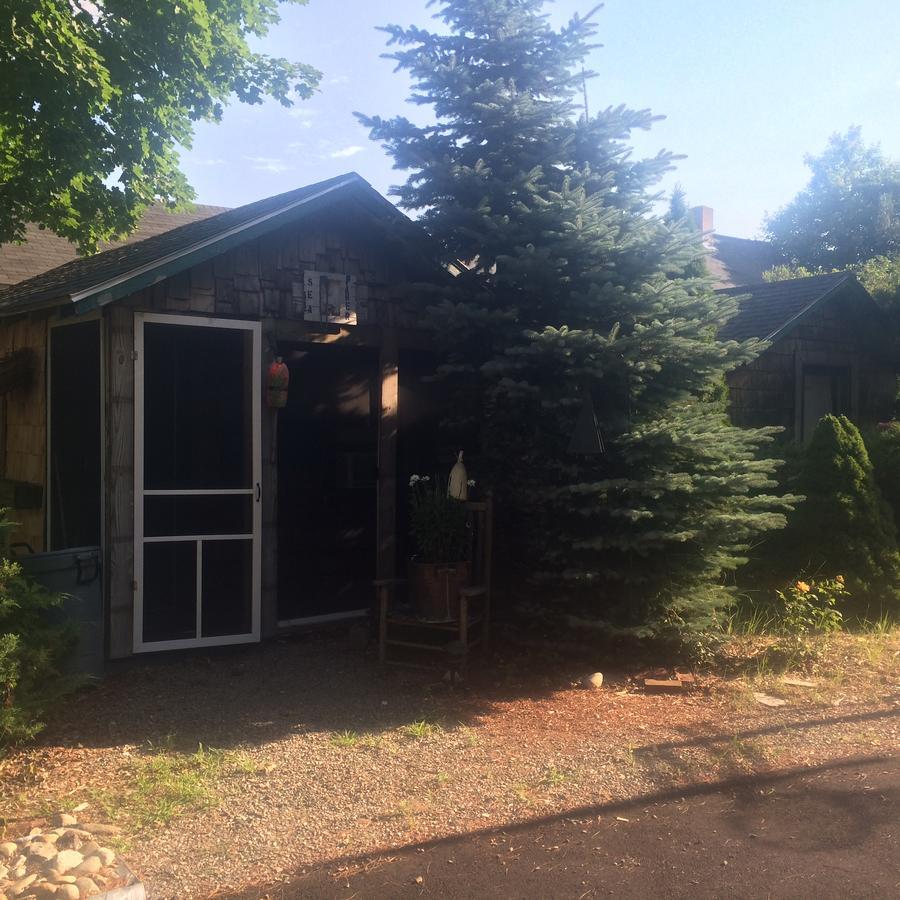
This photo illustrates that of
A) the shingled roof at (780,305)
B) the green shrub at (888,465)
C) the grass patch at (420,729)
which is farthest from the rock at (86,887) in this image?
the shingled roof at (780,305)

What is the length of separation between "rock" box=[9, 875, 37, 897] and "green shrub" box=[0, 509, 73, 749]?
4.20 ft

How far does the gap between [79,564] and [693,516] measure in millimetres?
4359

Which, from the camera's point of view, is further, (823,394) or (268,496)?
(823,394)

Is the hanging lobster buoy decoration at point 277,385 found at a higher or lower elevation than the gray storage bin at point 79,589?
higher

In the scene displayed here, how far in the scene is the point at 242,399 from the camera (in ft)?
24.9

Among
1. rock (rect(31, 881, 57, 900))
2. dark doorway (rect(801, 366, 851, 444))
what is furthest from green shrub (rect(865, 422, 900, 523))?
rock (rect(31, 881, 57, 900))

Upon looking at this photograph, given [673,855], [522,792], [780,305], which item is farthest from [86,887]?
[780,305]

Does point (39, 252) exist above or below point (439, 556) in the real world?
above

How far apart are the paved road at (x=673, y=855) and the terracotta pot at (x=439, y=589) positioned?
237 centimetres

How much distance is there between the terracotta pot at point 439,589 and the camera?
6.72 meters

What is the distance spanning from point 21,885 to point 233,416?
4.59 m

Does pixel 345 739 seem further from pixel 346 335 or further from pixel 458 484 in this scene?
pixel 346 335

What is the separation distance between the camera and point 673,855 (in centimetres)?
407

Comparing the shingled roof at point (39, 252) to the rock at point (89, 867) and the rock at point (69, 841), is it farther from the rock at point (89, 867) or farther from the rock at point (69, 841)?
the rock at point (89, 867)
